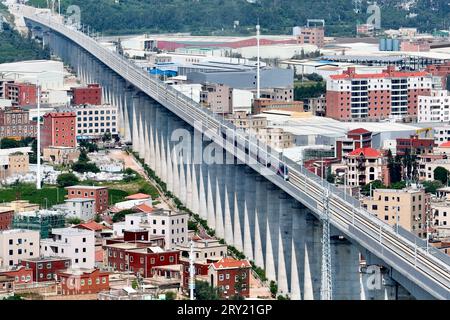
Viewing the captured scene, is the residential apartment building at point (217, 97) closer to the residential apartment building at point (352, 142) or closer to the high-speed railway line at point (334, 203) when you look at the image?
the high-speed railway line at point (334, 203)

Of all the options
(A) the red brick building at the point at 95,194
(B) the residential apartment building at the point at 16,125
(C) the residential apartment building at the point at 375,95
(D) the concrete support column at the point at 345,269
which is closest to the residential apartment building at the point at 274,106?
(C) the residential apartment building at the point at 375,95

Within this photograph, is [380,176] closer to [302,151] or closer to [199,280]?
[302,151]

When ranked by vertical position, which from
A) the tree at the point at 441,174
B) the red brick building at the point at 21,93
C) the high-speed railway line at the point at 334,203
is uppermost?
the high-speed railway line at the point at 334,203

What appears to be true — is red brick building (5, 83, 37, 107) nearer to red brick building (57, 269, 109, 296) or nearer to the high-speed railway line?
the high-speed railway line

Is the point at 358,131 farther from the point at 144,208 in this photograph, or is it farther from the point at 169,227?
the point at 169,227

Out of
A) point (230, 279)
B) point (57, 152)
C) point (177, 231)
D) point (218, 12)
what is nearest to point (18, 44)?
point (218, 12)

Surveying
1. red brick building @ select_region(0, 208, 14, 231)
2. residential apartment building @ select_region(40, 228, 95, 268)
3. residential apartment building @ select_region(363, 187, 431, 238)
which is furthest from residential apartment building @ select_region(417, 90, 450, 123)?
residential apartment building @ select_region(40, 228, 95, 268)

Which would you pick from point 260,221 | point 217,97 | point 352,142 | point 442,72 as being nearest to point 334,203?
point 260,221
